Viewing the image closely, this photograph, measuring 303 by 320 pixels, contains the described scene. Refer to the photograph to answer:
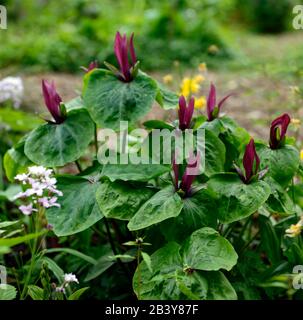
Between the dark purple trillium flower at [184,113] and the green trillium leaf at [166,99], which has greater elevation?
the green trillium leaf at [166,99]

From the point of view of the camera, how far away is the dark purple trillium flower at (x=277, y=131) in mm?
1537

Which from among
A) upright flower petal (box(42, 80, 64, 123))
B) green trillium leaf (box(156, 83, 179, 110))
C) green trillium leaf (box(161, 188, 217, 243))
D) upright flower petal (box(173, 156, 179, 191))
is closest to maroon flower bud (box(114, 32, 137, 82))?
green trillium leaf (box(156, 83, 179, 110))

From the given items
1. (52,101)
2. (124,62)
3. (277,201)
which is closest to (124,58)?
(124,62)

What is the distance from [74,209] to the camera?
1479mm

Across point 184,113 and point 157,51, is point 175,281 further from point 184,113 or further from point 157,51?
point 157,51

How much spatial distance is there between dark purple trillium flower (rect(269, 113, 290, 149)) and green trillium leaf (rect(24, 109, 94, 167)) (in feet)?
1.76

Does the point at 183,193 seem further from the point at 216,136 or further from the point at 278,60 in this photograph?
the point at 278,60

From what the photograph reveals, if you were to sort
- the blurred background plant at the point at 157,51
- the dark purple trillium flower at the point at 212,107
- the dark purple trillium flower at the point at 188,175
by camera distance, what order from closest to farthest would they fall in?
the dark purple trillium flower at the point at 188,175, the dark purple trillium flower at the point at 212,107, the blurred background plant at the point at 157,51

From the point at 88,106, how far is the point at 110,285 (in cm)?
60

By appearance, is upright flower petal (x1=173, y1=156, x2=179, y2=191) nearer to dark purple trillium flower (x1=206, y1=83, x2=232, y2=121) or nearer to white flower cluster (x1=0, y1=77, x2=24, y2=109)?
dark purple trillium flower (x1=206, y1=83, x2=232, y2=121)

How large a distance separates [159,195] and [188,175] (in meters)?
0.09

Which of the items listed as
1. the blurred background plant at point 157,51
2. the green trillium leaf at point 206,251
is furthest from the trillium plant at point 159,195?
the blurred background plant at point 157,51

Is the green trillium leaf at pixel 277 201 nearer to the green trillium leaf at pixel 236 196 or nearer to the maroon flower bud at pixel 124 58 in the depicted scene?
the green trillium leaf at pixel 236 196
